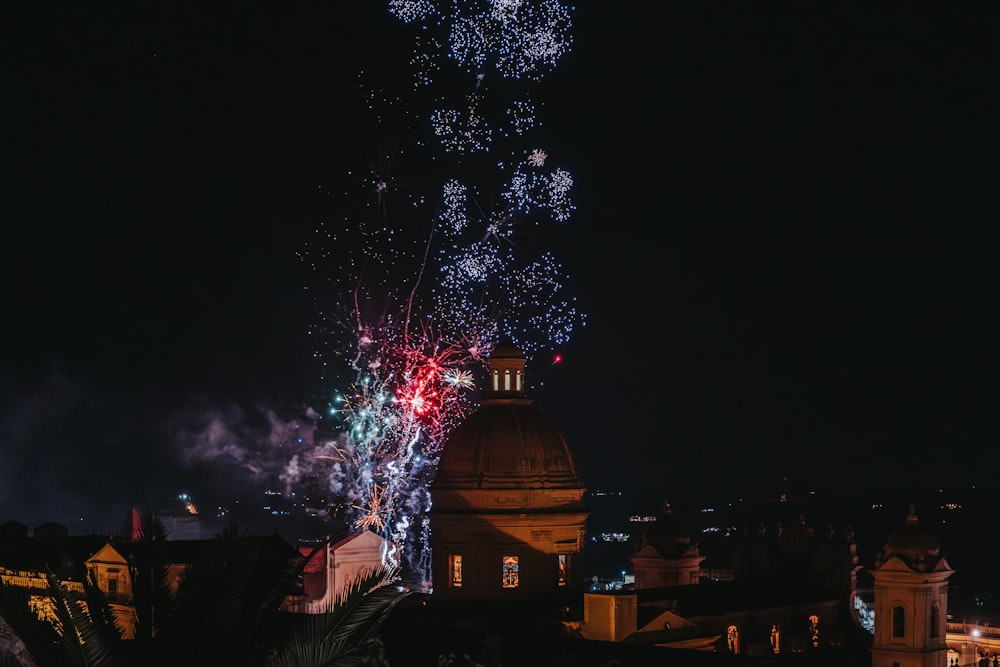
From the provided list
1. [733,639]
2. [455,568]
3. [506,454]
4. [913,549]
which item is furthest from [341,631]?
[913,549]

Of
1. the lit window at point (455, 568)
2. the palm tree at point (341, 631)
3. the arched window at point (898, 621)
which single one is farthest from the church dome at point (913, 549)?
the palm tree at point (341, 631)

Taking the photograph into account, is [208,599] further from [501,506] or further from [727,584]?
[727,584]

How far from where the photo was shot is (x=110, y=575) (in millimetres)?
53219

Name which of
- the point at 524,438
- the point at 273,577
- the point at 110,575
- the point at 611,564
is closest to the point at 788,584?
the point at 524,438

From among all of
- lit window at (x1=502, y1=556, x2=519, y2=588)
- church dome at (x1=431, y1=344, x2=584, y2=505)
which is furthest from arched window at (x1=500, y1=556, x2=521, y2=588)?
church dome at (x1=431, y1=344, x2=584, y2=505)

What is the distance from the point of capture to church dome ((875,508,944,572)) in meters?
57.0

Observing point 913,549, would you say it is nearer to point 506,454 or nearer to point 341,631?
point 506,454

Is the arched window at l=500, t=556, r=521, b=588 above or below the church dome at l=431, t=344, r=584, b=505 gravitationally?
below

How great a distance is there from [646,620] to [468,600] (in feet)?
23.2

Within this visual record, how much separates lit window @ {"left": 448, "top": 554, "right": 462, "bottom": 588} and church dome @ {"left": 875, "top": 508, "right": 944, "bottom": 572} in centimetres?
1639

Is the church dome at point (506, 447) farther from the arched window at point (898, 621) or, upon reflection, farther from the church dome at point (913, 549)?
the arched window at point (898, 621)

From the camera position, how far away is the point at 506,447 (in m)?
52.5

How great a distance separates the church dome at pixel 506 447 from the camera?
171 feet

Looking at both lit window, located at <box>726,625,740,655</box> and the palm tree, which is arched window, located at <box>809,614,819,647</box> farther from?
the palm tree
